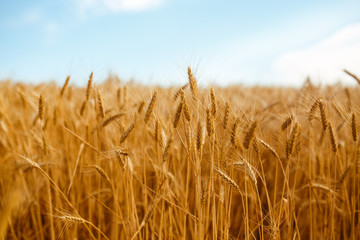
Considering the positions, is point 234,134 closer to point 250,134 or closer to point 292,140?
point 250,134

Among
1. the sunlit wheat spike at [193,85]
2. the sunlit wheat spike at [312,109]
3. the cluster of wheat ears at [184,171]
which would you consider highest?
the sunlit wheat spike at [193,85]

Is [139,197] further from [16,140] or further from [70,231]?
[16,140]

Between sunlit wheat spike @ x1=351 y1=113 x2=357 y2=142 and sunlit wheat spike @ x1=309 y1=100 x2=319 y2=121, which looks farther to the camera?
sunlit wheat spike @ x1=309 y1=100 x2=319 y2=121

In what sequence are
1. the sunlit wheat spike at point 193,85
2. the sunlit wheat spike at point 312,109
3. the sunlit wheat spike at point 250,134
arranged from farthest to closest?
the sunlit wheat spike at point 312,109 < the sunlit wheat spike at point 193,85 < the sunlit wheat spike at point 250,134

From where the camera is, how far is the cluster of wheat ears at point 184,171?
1103 millimetres

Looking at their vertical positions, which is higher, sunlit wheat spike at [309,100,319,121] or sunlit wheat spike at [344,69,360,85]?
sunlit wheat spike at [344,69,360,85]

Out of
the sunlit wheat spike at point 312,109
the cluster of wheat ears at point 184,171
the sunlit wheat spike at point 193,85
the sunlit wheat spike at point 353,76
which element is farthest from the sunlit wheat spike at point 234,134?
the sunlit wheat spike at point 353,76

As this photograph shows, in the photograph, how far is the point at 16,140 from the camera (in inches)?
94.7

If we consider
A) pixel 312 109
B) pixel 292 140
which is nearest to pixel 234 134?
pixel 292 140

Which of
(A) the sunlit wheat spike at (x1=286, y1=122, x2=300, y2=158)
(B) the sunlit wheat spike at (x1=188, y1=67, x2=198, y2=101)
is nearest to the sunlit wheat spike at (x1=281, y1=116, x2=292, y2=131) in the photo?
(A) the sunlit wheat spike at (x1=286, y1=122, x2=300, y2=158)

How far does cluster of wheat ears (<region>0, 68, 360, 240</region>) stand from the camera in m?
1.10

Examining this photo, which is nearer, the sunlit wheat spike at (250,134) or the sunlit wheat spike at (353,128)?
the sunlit wheat spike at (250,134)

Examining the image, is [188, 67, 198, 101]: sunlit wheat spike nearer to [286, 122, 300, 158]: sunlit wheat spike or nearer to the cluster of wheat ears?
the cluster of wheat ears

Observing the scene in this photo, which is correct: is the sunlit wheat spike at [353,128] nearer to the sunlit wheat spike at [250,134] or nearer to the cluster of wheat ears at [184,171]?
the cluster of wheat ears at [184,171]
